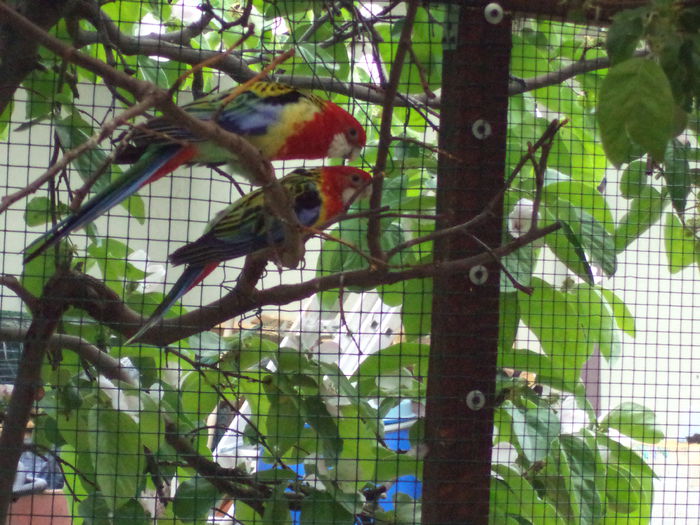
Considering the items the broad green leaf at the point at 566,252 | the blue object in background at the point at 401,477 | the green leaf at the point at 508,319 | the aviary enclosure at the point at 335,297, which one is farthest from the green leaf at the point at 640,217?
the blue object in background at the point at 401,477

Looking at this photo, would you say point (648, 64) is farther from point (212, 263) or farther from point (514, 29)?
point (514, 29)

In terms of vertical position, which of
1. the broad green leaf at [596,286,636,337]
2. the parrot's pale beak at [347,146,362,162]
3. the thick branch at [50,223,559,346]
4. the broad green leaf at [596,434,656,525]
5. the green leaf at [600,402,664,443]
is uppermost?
the parrot's pale beak at [347,146,362,162]

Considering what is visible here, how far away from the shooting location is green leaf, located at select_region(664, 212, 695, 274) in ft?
4.47

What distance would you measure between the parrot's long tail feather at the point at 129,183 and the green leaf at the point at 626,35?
501 millimetres

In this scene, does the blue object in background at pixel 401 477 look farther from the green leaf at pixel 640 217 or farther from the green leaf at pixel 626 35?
the green leaf at pixel 626 35

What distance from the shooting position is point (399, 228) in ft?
4.11

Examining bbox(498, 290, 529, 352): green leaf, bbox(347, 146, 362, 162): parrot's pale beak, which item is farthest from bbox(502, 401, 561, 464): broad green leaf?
bbox(347, 146, 362, 162): parrot's pale beak

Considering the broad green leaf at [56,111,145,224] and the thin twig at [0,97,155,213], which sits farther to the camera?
the broad green leaf at [56,111,145,224]

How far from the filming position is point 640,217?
1.34 m

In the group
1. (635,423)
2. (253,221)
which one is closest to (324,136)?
(253,221)

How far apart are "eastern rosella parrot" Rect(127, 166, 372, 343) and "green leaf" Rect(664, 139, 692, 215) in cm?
48

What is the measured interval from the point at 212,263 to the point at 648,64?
0.74 metres

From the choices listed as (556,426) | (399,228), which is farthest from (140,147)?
(556,426)

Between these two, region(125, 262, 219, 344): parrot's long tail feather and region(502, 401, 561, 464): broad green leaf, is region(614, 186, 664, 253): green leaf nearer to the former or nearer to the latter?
region(502, 401, 561, 464): broad green leaf
